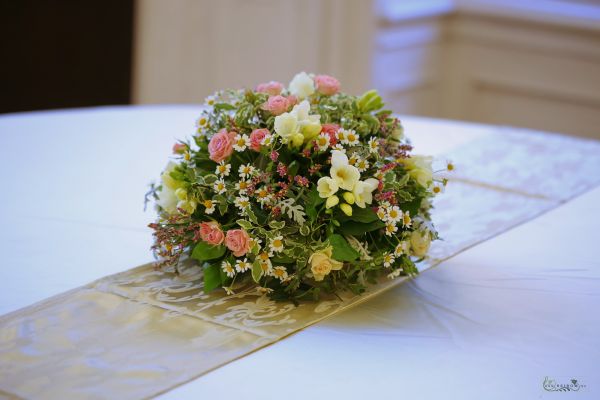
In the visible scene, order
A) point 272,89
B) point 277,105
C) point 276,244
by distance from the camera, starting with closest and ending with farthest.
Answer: point 276,244 → point 277,105 → point 272,89

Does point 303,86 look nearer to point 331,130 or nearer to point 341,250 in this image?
point 331,130

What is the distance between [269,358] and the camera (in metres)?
1.12

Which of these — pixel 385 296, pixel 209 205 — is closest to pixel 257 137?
pixel 209 205

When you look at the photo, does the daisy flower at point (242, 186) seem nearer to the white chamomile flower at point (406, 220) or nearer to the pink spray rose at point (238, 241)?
the pink spray rose at point (238, 241)

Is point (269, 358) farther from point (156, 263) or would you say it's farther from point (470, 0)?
point (470, 0)

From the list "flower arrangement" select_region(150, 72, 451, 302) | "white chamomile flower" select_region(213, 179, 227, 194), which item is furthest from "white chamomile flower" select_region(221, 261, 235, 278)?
"white chamomile flower" select_region(213, 179, 227, 194)

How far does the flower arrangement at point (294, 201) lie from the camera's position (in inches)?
48.6

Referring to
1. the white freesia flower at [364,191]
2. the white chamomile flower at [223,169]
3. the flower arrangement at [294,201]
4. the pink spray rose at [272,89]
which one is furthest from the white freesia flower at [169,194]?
the white freesia flower at [364,191]

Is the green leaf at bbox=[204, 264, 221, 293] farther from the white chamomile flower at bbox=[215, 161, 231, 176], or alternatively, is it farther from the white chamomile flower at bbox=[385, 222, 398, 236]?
the white chamomile flower at bbox=[385, 222, 398, 236]

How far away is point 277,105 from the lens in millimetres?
1323

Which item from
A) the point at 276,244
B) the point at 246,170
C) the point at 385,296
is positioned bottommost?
the point at 385,296

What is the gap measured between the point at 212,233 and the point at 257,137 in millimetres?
164

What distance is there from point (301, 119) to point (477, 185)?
2.99ft

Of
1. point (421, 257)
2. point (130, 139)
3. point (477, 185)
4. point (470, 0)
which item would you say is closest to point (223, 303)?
point (421, 257)
